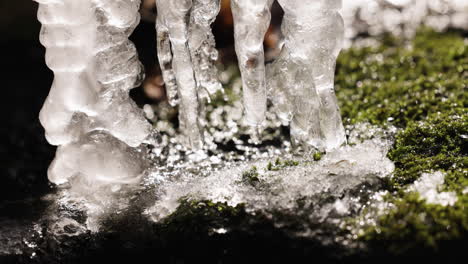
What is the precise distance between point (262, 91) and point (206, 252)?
810mm

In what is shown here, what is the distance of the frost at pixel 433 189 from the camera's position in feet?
6.58

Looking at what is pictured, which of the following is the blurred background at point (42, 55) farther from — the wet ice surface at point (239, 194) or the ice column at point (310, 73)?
the ice column at point (310, 73)

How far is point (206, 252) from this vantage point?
2.08m

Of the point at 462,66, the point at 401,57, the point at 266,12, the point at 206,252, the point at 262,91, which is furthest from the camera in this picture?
the point at 401,57

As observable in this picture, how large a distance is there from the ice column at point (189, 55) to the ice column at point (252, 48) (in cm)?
22

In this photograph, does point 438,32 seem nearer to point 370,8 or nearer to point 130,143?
point 370,8

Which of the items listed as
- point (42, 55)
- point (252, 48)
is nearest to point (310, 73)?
point (252, 48)

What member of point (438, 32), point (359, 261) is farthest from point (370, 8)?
point (359, 261)

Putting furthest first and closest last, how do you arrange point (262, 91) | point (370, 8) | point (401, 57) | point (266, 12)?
point (370, 8) → point (401, 57) → point (262, 91) → point (266, 12)

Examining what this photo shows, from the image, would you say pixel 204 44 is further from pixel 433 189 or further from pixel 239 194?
pixel 433 189

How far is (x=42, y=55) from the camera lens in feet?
16.7

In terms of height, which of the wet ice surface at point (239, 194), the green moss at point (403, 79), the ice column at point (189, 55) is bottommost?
the wet ice surface at point (239, 194)

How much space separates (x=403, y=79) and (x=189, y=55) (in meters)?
1.69

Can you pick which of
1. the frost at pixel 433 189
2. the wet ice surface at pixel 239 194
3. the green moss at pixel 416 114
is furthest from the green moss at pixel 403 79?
the frost at pixel 433 189
